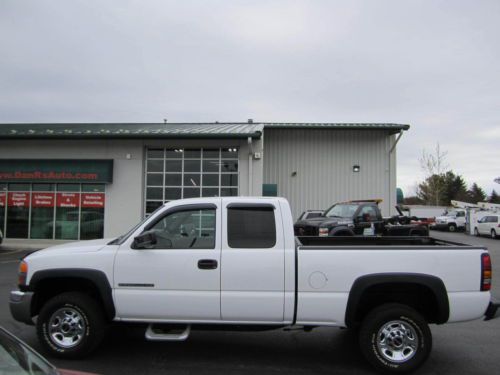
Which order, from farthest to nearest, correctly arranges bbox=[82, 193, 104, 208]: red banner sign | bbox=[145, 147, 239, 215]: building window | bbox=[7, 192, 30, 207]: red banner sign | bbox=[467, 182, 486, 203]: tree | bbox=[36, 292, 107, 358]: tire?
bbox=[467, 182, 486, 203]: tree → bbox=[7, 192, 30, 207]: red banner sign → bbox=[145, 147, 239, 215]: building window → bbox=[82, 193, 104, 208]: red banner sign → bbox=[36, 292, 107, 358]: tire

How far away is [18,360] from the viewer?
83.3 inches

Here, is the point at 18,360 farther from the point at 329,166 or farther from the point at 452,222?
the point at 452,222

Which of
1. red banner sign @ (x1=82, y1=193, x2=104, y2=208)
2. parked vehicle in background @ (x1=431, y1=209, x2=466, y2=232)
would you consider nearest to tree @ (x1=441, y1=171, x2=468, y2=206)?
parked vehicle in background @ (x1=431, y1=209, x2=466, y2=232)

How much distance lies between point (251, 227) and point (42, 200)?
58.7 ft

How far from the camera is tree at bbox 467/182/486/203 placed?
84.1 metres

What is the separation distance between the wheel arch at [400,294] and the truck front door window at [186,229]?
1.72 m

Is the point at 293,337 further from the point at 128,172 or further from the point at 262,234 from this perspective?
the point at 128,172

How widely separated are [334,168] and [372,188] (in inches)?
88.6

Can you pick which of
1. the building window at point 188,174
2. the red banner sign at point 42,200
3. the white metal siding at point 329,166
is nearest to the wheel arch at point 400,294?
the building window at point 188,174

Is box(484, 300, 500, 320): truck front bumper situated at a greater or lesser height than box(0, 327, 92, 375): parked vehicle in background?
lesser

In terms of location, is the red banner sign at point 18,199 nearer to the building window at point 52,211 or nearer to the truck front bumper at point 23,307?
the building window at point 52,211

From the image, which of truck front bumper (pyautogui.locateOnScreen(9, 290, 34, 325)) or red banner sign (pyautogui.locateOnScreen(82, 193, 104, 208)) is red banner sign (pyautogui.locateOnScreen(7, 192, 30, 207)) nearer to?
red banner sign (pyautogui.locateOnScreen(82, 193, 104, 208))

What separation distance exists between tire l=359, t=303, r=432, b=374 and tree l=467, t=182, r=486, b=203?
86600mm

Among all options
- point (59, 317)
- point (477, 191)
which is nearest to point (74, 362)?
point (59, 317)
